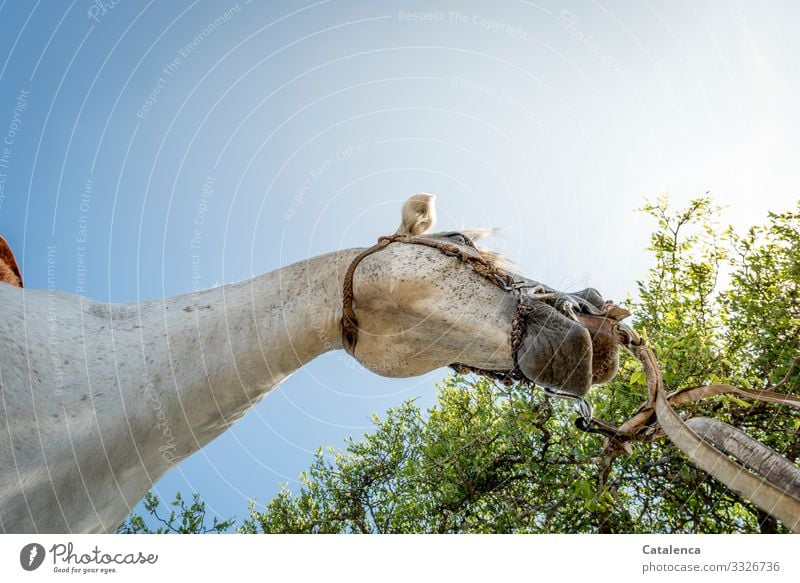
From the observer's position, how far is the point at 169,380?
2.59 meters

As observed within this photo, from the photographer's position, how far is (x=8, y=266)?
326 centimetres

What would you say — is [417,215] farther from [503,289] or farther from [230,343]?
[230,343]

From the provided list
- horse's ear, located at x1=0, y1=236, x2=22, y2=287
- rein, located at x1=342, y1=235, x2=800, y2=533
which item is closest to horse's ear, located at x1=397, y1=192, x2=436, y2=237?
rein, located at x1=342, y1=235, x2=800, y2=533

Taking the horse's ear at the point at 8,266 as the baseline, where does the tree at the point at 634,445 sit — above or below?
below

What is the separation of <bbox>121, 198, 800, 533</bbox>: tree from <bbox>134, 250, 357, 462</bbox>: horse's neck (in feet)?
12.7

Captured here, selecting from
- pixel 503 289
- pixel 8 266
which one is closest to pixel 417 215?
pixel 503 289

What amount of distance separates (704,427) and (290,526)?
21.4 feet

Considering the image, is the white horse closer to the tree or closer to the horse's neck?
the horse's neck

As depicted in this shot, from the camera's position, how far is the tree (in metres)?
6.39

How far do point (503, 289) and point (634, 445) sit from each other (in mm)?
4744

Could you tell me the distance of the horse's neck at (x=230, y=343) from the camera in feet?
8.56
